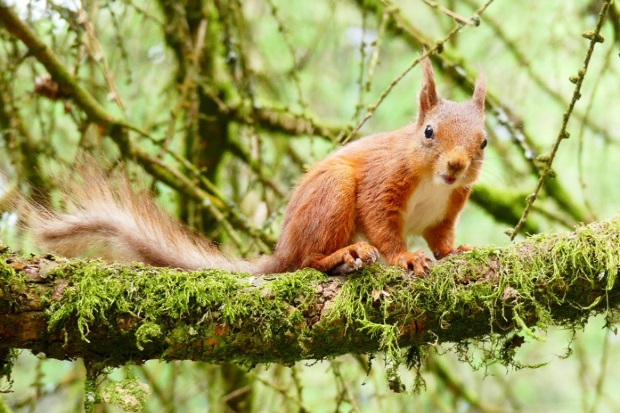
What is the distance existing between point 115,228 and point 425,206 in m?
1.27

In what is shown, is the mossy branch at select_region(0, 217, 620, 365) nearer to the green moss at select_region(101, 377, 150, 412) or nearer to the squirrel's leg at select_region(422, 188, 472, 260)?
the green moss at select_region(101, 377, 150, 412)

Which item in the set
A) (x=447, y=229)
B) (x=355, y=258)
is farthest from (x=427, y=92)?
(x=355, y=258)

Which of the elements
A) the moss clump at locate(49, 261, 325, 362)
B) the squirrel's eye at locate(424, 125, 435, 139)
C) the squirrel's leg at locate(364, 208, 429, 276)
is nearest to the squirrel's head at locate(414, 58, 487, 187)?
the squirrel's eye at locate(424, 125, 435, 139)

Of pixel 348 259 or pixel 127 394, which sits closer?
pixel 127 394

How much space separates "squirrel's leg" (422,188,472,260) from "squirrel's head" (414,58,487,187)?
7.3 inches

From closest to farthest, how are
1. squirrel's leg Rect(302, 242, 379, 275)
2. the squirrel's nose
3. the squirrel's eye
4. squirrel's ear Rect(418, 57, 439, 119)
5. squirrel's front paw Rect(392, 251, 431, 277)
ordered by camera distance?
squirrel's front paw Rect(392, 251, 431, 277), squirrel's leg Rect(302, 242, 379, 275), the squirrel's nose, the squirrel's eye, squirrel's ear Rect(418, 57, 439, 119)

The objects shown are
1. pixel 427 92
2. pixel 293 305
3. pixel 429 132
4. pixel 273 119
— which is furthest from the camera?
pixel 273 119

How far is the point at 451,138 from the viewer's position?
113 inches

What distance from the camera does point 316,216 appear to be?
2781 mm

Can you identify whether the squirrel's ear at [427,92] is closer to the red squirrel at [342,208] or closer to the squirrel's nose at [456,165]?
the red squirrel at [342,208]

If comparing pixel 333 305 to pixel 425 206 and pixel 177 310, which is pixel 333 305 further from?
pixel 425 206

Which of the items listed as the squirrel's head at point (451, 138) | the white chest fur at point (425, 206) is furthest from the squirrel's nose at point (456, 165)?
the white chest fur at point (425, 206)

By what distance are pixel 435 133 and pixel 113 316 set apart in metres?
1.49

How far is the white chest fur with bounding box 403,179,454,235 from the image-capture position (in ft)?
9.80
